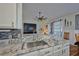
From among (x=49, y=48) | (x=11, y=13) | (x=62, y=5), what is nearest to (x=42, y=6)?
(x=62, y=5)

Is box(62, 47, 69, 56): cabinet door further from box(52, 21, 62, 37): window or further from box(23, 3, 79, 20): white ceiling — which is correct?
box(23, 3, 79, 20): white ceiling

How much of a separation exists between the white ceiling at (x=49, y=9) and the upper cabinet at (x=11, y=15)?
0.25 feet

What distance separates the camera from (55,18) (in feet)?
7.18

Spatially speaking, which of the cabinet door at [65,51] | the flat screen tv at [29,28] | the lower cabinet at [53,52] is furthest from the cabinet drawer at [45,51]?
the flat screen tv at [29,28]

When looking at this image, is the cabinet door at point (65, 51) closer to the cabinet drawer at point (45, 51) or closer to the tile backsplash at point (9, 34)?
the cabinet drawer at point (45, 51)

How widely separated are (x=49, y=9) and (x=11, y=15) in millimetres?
490

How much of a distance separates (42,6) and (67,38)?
0.53 m

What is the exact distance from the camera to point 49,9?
216 centimetres

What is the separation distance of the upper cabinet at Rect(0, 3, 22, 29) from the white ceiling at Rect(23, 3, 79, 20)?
8 centimetres

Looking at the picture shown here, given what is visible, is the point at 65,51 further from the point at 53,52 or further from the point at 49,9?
the point at 49,9

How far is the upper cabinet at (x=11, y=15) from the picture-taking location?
2.14 m

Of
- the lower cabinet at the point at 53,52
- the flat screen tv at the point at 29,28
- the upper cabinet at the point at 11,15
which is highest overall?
the upper cabinet at the point at 11,15

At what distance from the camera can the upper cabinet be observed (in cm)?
214

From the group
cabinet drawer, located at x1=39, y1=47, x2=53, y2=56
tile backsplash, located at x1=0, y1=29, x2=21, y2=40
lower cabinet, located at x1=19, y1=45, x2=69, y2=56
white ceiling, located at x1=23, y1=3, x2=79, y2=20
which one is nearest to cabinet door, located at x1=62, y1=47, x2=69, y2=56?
lower cabinet, located at x1=19, y1=45, x2=69, y2=56
